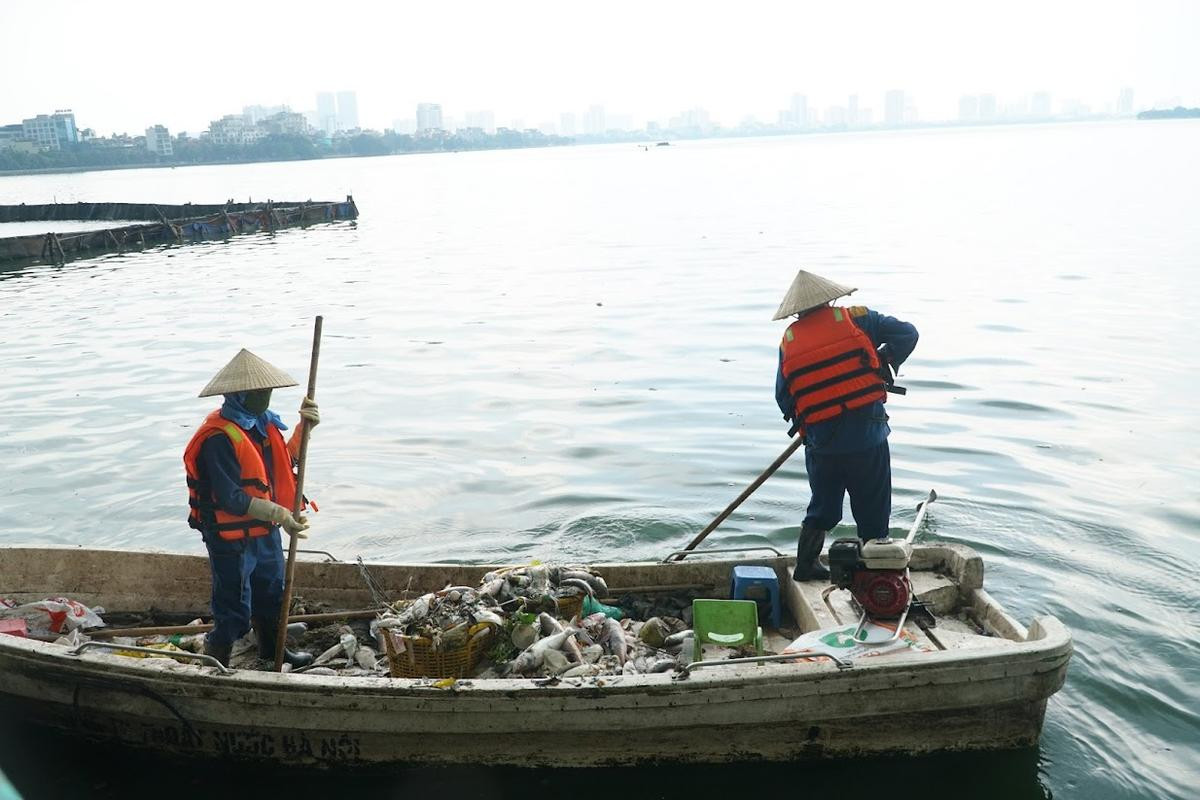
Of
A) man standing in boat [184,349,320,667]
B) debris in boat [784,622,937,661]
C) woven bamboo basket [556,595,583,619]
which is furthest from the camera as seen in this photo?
woven bamboo basket [556,595,583,619]

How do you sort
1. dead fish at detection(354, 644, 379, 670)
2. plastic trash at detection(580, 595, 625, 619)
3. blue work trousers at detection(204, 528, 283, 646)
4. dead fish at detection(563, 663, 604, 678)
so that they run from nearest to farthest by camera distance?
dead fish at detection(563, 663, 604, 678), blue work trousers at detection(204, 528, 283, 646), dead fish at detection(354, 644, 379, 670), plastic trash at detection(580, 595, 625, 619)

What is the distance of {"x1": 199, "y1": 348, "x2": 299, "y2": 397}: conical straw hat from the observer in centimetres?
630

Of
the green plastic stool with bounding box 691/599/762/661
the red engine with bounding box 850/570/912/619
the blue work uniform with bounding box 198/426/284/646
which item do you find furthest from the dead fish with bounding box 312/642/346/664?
the red engine with bounding box 850/570/912/619

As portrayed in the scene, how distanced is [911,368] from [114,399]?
42.2 ft

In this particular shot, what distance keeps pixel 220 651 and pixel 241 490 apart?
1.20m

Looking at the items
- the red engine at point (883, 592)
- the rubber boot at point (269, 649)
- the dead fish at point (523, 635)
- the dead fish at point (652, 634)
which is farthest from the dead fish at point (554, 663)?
the red engine at point (883, 592)

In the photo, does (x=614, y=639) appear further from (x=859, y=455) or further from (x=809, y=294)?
(x=809, y=294)

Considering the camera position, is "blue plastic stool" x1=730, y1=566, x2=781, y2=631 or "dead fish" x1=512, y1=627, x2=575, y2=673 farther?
"blue plastic stool" x1=730, y1=566, x2=781, y2=631

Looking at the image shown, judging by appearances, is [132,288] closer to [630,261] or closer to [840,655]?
[630,261]

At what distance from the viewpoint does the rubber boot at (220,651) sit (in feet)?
22.0

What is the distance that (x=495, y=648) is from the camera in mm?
6715

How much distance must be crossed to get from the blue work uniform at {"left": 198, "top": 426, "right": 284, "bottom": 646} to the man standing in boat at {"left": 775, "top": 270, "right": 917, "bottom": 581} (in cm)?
361

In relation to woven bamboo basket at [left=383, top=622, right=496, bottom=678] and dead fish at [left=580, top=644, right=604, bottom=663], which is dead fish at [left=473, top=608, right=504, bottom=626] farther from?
dead fish at [left=580, top=644, right=604, bottom=663]

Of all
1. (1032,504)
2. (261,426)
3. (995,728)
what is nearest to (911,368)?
(1032,504)
